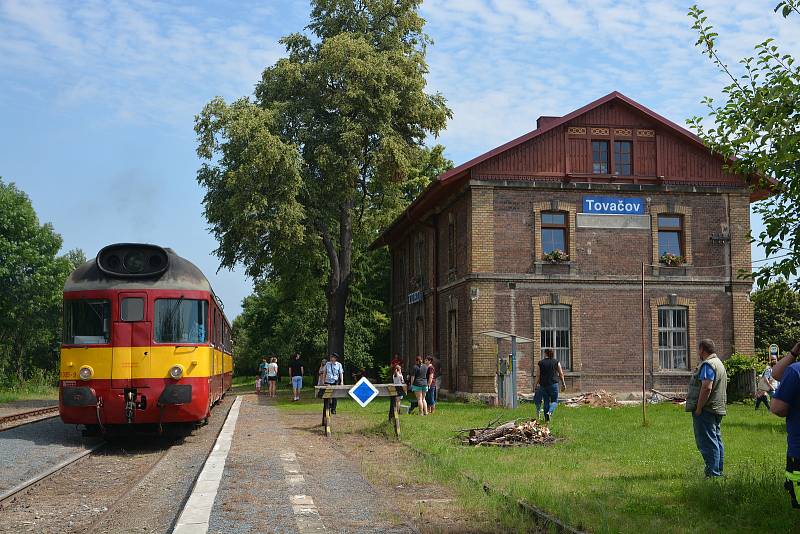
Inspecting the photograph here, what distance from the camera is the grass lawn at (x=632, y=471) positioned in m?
8.01

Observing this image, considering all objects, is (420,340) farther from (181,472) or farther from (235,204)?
(181,472)

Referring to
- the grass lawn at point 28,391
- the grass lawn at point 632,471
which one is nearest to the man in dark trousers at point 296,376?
the grass lawn at point 28,391

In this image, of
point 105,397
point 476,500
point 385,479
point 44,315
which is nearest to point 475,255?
point 105,397

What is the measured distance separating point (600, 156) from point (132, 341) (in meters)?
17.6

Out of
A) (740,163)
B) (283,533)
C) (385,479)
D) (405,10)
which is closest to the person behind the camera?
(283,533)

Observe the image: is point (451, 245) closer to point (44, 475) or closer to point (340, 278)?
point (340, 278)

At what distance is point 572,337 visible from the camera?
2686 centimetres

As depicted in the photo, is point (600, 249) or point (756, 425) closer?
point (756, 425)

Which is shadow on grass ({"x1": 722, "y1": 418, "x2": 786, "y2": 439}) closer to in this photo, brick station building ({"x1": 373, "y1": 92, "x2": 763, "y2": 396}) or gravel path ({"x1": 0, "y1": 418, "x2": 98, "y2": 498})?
brick station building ({"x1": 373, "y1": 92, "x2": 763, "y2": 396})

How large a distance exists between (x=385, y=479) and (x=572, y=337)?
1672 cm

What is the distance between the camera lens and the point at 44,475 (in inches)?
440

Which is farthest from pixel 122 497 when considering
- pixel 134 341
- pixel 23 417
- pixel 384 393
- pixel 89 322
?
pixel 23 417

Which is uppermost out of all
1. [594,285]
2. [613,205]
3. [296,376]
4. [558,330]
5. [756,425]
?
[613,205]

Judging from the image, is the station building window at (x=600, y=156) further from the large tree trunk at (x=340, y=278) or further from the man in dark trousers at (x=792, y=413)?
the man in dark trousers at (x=792, y=413)
